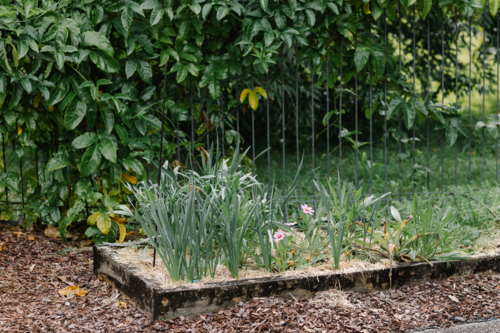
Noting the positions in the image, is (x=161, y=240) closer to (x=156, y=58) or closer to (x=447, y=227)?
(x=156, y=58)

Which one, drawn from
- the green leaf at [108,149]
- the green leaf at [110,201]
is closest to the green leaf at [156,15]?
the green leaf at [108,149]

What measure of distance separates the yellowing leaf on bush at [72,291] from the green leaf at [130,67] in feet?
4.57

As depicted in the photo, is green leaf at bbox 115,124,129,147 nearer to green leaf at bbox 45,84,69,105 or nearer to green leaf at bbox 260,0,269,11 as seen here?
green leaf at bbox 45,84,69,105

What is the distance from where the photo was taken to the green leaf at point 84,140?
3168 mm

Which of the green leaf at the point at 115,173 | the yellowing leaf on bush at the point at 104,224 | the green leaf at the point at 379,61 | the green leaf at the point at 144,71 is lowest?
the yellowing leaf on bush at the point at 104,224

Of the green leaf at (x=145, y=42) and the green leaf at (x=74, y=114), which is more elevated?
the green leaf at (x=145, y=42)

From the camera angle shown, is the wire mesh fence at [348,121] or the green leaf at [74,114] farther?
the wire mesh fence at [348,121]

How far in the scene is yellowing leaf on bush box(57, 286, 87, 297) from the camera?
276 centimetres

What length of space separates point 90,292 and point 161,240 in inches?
21.0

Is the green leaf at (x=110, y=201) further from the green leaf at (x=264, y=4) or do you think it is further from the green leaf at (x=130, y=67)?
the green leaf at (x=264, y=4)

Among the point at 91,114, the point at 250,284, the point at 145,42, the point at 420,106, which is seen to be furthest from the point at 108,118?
the point at 420,106

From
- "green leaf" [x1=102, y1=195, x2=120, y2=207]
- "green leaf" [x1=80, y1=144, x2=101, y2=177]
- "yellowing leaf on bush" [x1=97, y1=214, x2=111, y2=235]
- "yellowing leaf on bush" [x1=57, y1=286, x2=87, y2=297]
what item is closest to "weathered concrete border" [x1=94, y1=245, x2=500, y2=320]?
"yellowing leaf on bush" [x1=57, y1=286, x2=87, y2=297]

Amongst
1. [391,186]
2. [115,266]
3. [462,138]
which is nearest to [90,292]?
[115,266]

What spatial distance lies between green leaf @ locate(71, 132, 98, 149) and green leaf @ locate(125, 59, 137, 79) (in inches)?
18.4
